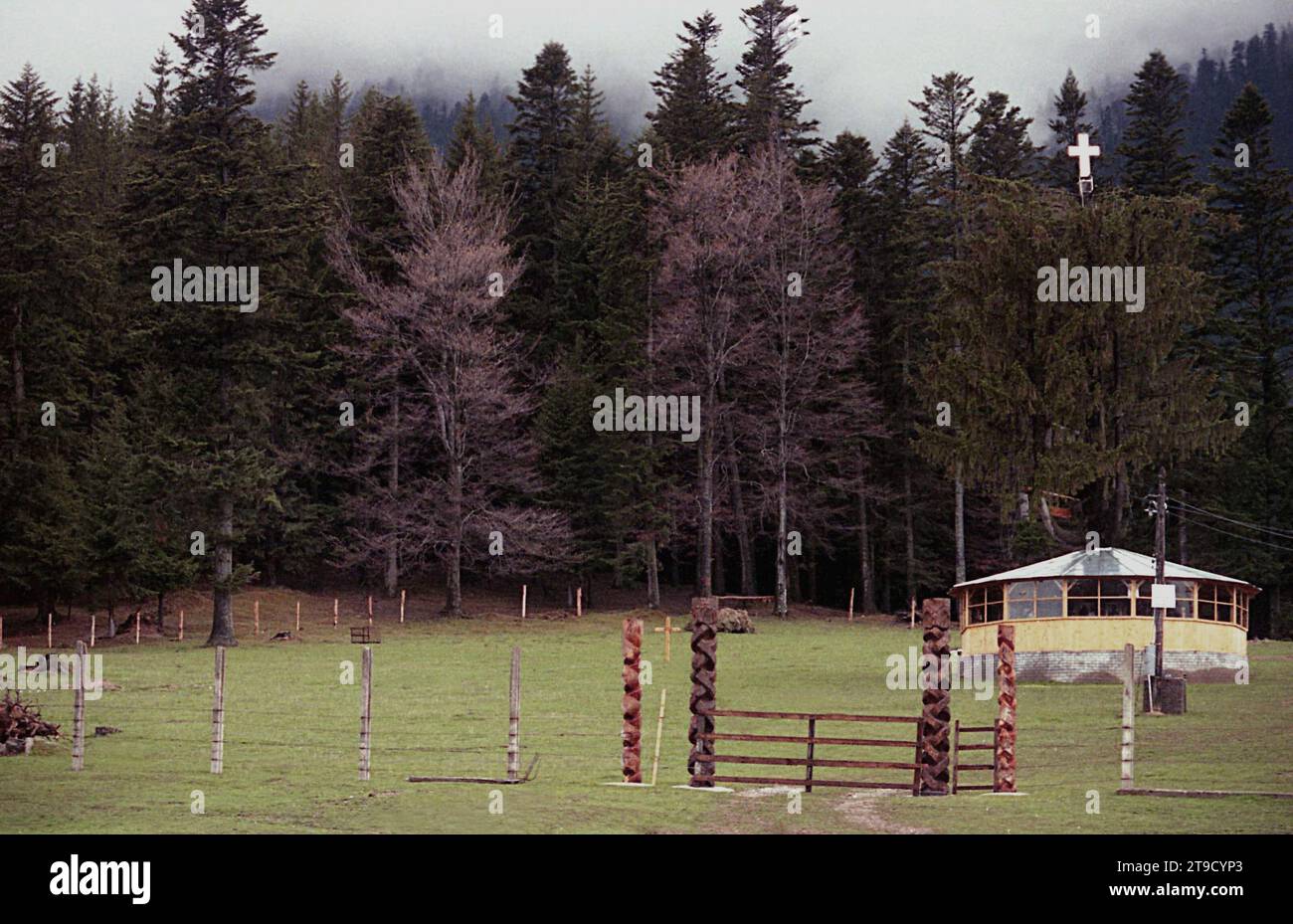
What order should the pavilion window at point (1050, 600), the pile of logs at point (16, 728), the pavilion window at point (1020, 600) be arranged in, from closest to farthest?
the pile of logs at point (16, 728) < the pavilion window at point (1050, 600) < the pavilion window at point (1020, 600)

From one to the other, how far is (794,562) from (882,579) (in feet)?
25.6

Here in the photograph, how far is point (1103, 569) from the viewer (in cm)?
4797

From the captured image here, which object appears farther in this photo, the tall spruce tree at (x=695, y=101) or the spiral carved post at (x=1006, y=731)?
the tall spruce tree at (x=695, y=101)

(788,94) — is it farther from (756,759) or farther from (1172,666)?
(756,759)

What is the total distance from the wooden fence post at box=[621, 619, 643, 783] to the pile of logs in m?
11.0

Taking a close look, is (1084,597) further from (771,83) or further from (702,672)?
(771,83)

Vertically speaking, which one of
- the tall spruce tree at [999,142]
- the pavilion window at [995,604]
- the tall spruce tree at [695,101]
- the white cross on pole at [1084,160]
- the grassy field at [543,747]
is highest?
the tall spruce tree at [695,101]

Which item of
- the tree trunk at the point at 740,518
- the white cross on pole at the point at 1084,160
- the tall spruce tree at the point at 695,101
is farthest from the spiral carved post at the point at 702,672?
the tall spruce tree at the point at 695,101

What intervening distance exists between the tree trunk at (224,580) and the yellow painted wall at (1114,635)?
1067 inches

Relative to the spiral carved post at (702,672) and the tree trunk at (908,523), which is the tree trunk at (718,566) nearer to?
the tree trunk at (908,523)

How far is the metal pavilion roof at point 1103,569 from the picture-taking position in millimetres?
47562

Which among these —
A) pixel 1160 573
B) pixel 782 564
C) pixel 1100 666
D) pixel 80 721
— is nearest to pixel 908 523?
pixel 782 564

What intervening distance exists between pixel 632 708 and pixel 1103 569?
25.2 meters
